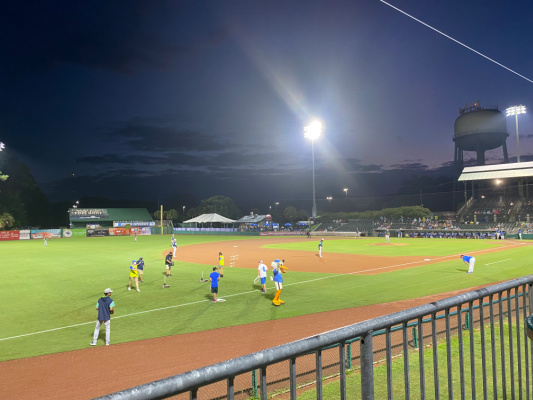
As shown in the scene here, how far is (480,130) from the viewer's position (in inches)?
3216

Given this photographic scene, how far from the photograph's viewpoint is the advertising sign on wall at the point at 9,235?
230ft

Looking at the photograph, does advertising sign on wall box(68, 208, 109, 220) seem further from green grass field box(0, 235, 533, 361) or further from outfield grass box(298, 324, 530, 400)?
outfield grass box(298, 324, 530, 400)

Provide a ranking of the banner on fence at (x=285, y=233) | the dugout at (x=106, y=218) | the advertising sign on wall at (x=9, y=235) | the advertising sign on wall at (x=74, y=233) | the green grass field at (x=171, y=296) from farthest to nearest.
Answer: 1. the dugout at (x=106, y=218)
2. the advertising sign on wall at (x=74, y=233)
3. the banner on fence at (x=285, y=233)
4. the advertising sign on wall at (x=9, y=235)
5. the green grass field at (x=171, y=296)

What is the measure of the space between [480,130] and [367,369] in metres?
94.2

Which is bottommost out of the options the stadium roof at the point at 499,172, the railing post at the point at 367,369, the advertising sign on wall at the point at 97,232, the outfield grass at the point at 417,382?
the outfield grass at the point at 417,382

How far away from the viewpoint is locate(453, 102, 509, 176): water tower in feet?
266

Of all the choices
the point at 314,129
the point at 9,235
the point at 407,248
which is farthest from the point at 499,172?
the point at 9,235

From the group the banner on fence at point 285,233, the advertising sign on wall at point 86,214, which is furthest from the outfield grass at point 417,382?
the advertising sign on wall at point 86,214

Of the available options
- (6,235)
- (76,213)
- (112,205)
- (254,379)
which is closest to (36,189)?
(76,213)

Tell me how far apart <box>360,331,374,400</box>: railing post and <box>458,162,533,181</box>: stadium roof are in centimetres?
7540

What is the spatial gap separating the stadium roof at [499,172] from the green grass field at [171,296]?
143 ft

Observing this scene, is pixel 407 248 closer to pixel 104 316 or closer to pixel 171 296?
pixel 171 296

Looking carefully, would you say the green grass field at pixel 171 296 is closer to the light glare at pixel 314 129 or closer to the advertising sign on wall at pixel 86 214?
the light glare at pixel 314 129

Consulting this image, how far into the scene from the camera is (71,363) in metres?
10.2
